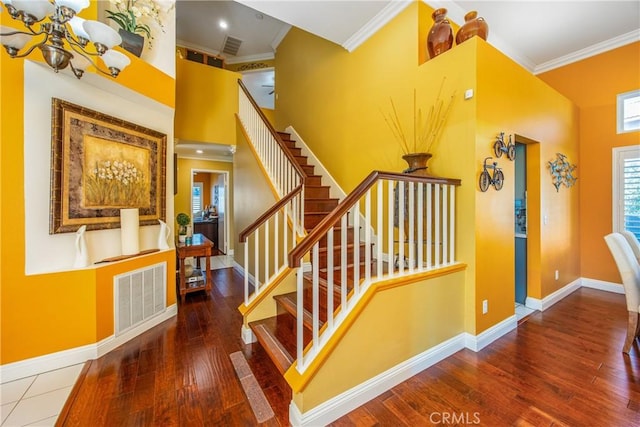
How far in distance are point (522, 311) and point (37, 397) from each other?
4.61 m

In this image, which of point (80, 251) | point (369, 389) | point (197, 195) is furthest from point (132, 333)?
point (197, 195)

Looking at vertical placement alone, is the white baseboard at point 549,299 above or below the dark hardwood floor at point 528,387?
above

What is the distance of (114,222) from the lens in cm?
255

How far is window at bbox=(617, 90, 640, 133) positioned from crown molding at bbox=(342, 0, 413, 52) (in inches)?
138

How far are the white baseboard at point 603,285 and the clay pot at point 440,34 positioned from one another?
415 centimetres

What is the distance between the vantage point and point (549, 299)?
326 cm

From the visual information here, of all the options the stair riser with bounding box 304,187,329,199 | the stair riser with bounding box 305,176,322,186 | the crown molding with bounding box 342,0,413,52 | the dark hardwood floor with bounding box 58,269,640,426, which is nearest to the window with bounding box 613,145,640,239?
the dark hardwood floor with bounding box 58,269,640,426

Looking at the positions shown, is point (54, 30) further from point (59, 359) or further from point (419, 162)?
point (419, 162)

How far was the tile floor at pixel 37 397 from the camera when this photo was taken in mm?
1612

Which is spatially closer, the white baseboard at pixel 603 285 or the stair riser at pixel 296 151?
the white baseboard at pixel 603 285

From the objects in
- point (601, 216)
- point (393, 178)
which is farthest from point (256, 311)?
point (601, 216)

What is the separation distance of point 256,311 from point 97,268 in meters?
1.45

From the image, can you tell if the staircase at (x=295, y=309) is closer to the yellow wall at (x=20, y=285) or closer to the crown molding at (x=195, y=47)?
the yellow wall at (x=20, y=285)

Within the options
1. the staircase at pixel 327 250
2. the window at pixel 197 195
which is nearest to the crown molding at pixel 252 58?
the staircase at pixel 327 250
